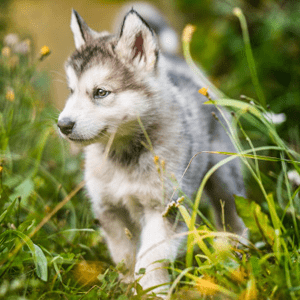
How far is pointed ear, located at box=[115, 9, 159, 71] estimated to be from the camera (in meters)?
2.06

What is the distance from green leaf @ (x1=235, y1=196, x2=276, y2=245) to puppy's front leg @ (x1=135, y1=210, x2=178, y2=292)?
0.42 m

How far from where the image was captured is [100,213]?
2.26 meters

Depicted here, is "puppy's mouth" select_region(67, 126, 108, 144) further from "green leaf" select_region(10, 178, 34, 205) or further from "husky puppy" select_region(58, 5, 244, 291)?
"green leaf" select_region(10, 178, 34, 205)

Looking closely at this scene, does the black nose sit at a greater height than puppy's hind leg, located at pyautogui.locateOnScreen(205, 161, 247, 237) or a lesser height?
greater

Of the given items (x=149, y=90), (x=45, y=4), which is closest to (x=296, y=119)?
(x=149, y=90)

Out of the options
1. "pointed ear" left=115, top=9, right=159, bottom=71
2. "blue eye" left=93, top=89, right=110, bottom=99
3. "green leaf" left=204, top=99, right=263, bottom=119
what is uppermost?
"pointed ear" left=115, top=9, right=159, bottom=71

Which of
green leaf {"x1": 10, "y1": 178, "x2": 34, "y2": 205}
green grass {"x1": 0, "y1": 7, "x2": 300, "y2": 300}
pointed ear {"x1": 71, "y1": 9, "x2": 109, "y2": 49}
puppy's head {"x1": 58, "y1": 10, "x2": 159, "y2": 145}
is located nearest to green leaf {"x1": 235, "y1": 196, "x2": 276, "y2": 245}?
green grass {"x1": 0, "y1": 7, "x2": 300, "y2": 300}

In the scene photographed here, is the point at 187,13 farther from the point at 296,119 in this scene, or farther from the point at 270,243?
the point at 270,243

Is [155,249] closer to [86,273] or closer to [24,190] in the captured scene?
[86,273]

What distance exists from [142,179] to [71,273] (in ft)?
2.12

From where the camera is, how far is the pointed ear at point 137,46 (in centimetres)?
206

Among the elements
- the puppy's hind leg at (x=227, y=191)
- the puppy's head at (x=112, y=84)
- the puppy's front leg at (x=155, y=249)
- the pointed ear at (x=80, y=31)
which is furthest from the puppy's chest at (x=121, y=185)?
the puppy's hind leg at (x=227, y=191)

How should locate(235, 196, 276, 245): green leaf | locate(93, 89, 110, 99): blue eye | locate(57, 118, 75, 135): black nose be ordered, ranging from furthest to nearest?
locate(93, 89, 110, 99): blue eye → locate(57, 118, 75, 135): black nose → locate(235, 196, 276, 245): green leaf

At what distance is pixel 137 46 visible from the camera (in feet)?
7.12
